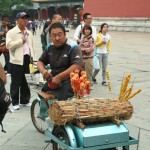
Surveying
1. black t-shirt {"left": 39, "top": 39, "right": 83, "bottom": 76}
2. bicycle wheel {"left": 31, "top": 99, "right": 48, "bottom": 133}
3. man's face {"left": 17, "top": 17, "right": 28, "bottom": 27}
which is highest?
man's face {"left": 17, "top": 17, "right": 28, "bottom": 27}

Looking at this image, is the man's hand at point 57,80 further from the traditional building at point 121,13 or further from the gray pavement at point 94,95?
the traditional building at point 121,13

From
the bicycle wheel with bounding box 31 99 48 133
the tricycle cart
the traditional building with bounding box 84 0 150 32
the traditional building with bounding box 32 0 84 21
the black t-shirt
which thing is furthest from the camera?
the traditional building with bounding box 32 0 84 21

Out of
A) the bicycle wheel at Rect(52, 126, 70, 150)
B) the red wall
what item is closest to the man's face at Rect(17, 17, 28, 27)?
the bicycle wheel at Rect(52, 126, 70, 150)

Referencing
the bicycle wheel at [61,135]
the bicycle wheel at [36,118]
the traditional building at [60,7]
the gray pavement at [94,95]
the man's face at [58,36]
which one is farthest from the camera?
the traditional building at [60,7]

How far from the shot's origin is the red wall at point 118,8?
3157cm

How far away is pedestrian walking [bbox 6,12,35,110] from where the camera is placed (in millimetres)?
6074

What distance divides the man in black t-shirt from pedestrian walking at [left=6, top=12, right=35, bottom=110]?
5.70 feet

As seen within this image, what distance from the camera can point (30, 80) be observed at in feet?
24.0

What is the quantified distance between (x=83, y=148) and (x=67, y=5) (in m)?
58.6

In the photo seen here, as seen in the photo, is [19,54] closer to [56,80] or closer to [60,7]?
[56,80]

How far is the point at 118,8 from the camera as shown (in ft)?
113

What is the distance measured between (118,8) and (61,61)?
102ft

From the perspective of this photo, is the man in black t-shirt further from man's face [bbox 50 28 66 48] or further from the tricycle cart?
the tricycle cart

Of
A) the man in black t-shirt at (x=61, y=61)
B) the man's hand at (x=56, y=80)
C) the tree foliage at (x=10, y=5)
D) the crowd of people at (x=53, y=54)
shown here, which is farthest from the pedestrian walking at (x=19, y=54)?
the tree foliage at (x=10, y=5)
